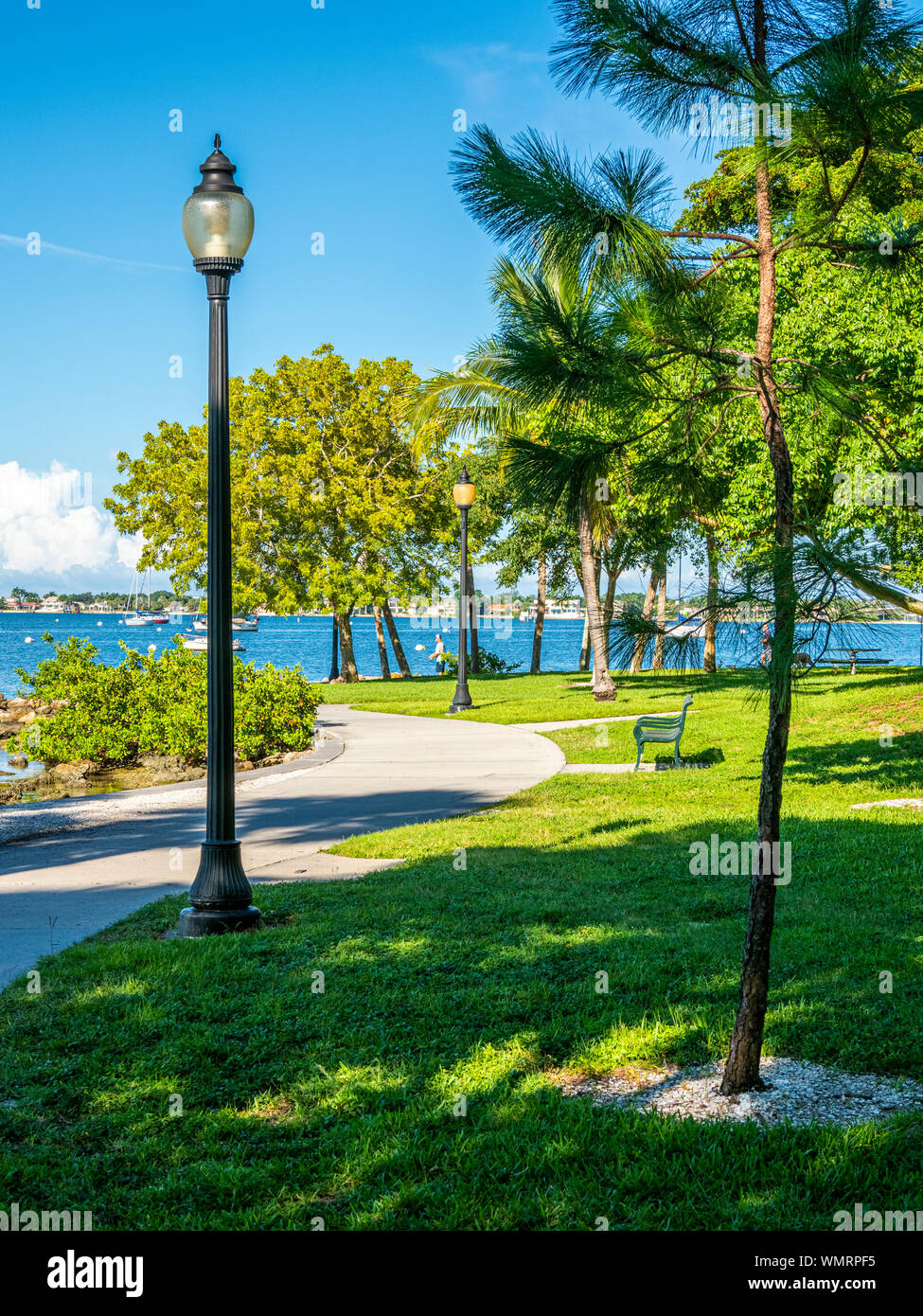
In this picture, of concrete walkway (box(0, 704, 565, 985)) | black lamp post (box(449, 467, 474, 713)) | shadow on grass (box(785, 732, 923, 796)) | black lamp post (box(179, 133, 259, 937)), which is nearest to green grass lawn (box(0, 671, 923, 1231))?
black lamp post (box(179, 133, 259, 937))

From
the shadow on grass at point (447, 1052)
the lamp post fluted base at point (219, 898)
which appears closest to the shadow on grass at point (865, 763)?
the shadow on grass at point (447, 1052)

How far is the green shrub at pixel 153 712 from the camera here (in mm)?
13812

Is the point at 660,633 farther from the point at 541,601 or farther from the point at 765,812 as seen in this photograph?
the point at 541,601

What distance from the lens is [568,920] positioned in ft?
20.3

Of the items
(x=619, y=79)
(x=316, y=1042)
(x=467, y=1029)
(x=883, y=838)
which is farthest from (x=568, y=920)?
(x=619, y=79)

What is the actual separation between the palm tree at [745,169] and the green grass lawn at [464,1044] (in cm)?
66

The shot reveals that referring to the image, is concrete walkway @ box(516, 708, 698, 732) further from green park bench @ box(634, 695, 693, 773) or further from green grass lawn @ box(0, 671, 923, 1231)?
green grass lawn @ box(0, 671, 923, 1231)

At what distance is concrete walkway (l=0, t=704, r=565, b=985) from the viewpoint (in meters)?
6.74

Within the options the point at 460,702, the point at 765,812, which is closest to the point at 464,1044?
the point at 765,812

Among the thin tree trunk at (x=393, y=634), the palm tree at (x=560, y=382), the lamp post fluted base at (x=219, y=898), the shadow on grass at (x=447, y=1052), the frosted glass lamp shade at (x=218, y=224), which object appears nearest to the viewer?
the shadow on grass at (x=447, y=1052)

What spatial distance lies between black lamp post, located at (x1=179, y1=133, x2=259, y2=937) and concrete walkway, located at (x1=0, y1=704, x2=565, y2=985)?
2.59ft

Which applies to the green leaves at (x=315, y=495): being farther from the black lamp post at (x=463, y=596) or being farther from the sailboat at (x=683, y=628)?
the sailboat at (x=683, y=628)

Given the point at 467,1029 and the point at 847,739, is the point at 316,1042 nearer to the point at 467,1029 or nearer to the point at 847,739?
the point at 467,1029
